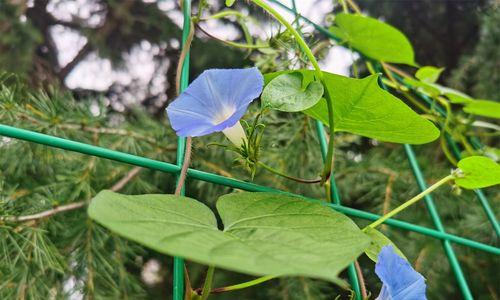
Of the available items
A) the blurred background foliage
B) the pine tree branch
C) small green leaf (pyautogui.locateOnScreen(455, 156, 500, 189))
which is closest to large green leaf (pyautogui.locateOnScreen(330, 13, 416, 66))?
the blurred background foliage

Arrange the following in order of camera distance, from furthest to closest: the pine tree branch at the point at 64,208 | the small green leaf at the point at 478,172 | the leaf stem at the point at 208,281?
the pine tree branch at the point at 64,208 < the small green leaf at the point at 478,172 < the leaf stem at the point at 208,281

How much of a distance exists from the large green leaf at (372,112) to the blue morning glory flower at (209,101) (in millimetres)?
67

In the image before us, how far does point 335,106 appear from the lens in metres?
0.37

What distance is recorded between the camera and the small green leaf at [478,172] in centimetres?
43

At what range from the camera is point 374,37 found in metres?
0.63

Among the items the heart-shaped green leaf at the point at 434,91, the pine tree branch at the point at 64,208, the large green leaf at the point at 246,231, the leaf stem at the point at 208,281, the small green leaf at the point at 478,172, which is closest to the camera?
the large green leaf at the point at 246,231

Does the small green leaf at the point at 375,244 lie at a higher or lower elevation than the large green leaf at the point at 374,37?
lower

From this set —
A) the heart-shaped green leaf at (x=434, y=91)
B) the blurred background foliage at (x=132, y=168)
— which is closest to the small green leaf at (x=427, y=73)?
the heart-shaped green leaf at (x=434, y=91)

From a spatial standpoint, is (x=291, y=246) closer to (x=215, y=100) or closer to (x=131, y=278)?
(x=215, y=100)

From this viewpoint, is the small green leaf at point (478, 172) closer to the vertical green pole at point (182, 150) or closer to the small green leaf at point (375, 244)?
the small green leaf at point (375, 244)

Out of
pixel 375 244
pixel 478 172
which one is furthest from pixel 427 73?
pixel 375 244

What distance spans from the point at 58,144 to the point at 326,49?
44cm

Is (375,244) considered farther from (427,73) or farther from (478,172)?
(427,73)

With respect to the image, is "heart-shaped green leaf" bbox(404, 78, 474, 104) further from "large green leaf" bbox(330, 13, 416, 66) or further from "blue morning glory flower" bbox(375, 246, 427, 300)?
"blue morning glory flower" bbox(375, 246, 427, 300)
